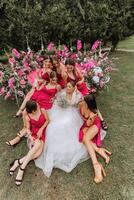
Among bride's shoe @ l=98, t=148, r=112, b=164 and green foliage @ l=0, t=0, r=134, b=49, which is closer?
bride's shoe @ l=98, t=148, r=112, b=164

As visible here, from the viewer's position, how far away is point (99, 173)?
14.0 feet

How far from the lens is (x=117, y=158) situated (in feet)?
15.3

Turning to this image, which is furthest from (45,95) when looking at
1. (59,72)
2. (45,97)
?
(59,72)

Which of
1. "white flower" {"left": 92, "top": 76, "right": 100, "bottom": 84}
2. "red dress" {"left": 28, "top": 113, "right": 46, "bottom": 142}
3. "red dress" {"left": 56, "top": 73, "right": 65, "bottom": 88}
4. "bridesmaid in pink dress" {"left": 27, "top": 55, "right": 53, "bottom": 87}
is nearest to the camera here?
"red dress" {"left": 28, "top": 113, "right": 46, "bottom": 142}

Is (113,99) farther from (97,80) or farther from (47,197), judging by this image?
(47,197)

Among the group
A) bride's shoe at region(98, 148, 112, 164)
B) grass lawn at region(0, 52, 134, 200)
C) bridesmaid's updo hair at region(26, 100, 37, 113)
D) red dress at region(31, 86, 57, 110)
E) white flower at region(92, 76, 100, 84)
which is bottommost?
grass lawn at region(0, 52, 134, 200)

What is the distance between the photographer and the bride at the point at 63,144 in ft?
14.7

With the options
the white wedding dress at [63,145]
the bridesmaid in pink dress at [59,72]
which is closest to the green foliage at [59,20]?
the bridesmaid in pink dress at [59,72]

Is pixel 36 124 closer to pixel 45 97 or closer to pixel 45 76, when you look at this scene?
pixel 45 97

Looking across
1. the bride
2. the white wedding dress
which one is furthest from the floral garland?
the white wedding dress

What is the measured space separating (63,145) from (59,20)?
5.20m

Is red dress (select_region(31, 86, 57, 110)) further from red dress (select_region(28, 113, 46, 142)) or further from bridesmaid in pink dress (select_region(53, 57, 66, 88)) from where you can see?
red dress (select_region(28, 113, 46, 142))

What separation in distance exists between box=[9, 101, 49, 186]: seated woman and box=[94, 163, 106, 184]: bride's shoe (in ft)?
3.08

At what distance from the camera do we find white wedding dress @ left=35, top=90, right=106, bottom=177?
14.6 feet
